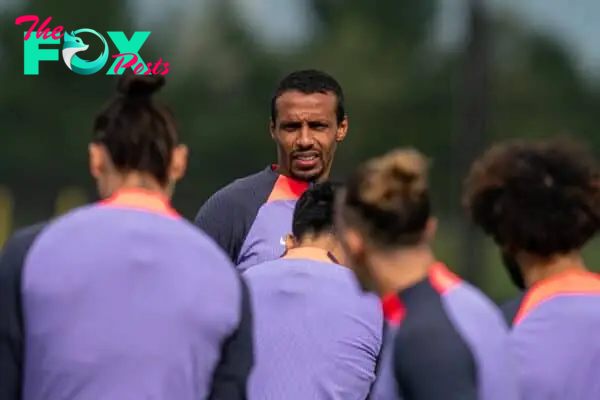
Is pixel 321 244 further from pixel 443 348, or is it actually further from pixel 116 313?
pixel 443 348

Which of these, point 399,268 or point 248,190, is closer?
point 399,268

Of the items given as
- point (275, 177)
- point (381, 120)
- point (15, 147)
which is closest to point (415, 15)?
point (381, 120)

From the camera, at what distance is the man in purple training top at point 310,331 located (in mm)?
4230

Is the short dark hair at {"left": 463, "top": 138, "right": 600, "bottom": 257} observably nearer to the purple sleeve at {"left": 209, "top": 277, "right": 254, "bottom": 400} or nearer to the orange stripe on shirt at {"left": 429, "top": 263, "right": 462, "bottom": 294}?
the orange stripe on shirt at {"left": 429, "top": 263, "right": 462, "bottom": 294}

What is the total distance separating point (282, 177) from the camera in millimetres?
5348

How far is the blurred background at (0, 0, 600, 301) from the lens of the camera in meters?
30.2

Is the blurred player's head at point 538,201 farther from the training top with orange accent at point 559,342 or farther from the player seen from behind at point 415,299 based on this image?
the player seen from behind at point 415,299

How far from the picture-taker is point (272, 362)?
4242mm

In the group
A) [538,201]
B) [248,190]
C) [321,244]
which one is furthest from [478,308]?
[248,190]

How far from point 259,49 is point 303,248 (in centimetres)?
3007

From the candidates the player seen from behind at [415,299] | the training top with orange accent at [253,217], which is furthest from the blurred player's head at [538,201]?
the training top with orange accent at [253,217]

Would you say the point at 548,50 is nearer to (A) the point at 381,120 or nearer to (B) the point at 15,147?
(A) the point at 381,120

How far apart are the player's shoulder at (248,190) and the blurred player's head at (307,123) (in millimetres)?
72

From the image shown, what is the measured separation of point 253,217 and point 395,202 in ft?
6.04
